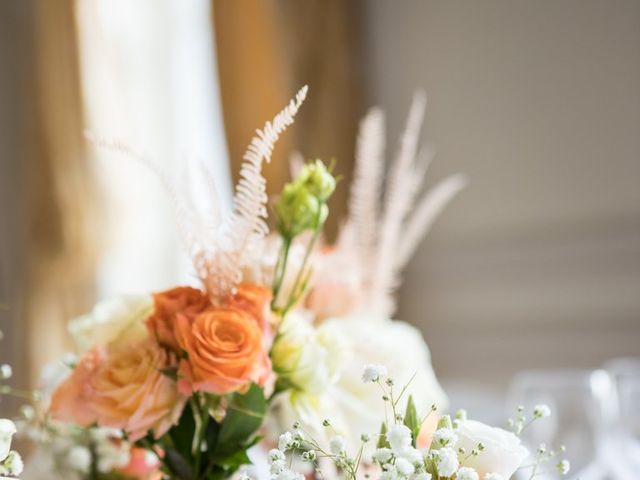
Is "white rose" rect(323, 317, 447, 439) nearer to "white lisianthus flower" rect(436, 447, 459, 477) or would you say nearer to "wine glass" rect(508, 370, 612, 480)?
"wine glass" rect(508, 370, 612, 480)

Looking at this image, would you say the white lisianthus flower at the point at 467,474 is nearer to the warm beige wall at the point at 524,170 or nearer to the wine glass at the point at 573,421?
the wine glass at the point at 573,421

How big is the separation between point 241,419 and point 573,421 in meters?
0.56

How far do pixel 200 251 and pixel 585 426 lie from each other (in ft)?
2.07

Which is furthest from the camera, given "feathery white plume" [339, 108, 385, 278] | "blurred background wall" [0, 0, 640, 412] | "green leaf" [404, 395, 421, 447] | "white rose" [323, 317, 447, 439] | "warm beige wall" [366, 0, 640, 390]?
"warm beige wall" [366, 0, 640, 390]

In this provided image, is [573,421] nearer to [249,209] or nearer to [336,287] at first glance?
[336,287]

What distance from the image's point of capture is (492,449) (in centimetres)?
66

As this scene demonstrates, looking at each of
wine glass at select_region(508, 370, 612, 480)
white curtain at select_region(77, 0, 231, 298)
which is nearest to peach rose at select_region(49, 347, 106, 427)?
wine glass at select_region(508, 370, 612, 480)

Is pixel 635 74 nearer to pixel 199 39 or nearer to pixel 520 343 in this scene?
pixel 520 343

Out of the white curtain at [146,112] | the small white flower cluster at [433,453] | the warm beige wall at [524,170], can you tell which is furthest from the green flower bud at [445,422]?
the warm beige wall at [524,170]

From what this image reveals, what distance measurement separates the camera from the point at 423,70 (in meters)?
3.58

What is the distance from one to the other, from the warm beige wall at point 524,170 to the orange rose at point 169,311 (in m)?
2.39

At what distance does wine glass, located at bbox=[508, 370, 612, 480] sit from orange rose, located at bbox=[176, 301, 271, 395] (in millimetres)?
537

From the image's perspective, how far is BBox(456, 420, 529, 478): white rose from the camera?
0.66 metres

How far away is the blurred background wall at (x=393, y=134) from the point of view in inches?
103
